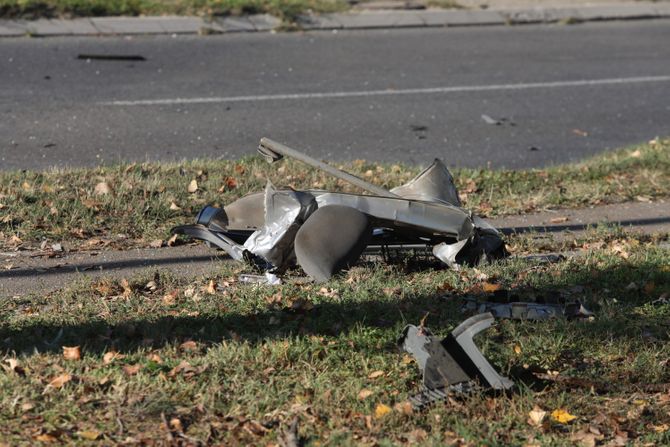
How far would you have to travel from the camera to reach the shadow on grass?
5078 mm

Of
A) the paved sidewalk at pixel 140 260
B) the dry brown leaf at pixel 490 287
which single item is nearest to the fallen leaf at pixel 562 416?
the dry brown leaf at pixel 490 287

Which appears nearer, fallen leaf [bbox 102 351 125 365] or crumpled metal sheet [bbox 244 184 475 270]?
fallen leaf [bbox 102 351 125 365]

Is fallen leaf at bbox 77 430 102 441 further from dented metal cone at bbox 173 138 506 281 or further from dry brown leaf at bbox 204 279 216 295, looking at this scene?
dented metal cone at bbox 173 138 506 281

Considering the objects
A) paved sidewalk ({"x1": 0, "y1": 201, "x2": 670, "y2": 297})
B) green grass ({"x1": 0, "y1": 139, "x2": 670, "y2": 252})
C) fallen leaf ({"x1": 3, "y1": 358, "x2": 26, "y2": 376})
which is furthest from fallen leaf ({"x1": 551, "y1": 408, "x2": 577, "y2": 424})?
green grass ({"x1": 0, "y1": 139, "x2": 670, "y2": 252})

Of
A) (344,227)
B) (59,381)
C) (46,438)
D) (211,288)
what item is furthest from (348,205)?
(46,438)

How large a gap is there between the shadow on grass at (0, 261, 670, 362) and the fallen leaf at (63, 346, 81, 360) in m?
0.05

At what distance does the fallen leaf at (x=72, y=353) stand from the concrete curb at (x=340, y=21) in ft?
24.5

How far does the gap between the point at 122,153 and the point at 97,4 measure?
4078mm

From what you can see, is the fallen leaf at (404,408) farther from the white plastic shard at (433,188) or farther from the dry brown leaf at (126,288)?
the white plastic shard at (433,188)

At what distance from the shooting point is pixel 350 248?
5.93 meters

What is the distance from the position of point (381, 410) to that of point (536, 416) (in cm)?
67

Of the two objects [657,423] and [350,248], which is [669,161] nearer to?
[350,248]

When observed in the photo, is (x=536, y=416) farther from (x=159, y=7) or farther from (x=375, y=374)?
(x=159, y=7)

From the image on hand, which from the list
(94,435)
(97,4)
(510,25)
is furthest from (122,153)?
(510,25)
